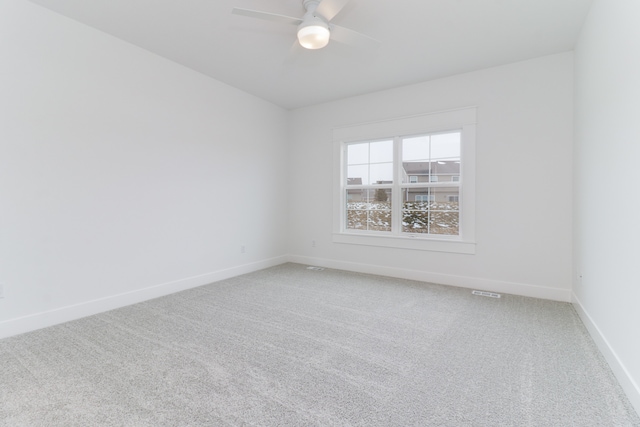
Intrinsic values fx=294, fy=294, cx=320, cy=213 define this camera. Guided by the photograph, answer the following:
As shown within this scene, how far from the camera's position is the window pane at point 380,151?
14.3 ft

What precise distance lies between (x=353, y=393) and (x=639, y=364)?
147 cm

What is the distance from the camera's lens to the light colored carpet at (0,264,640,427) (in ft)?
4.86

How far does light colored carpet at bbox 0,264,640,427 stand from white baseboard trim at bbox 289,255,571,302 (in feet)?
0.77

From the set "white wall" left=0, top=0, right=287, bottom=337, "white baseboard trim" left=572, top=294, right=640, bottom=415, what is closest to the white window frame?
"white baseboard trim" left=572, top=294, right=640, bottom=415

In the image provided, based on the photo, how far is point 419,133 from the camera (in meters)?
4.03

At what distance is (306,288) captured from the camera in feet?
12.0

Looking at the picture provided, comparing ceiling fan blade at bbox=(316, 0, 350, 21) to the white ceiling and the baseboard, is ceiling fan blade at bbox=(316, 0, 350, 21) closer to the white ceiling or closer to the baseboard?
the white ceiling

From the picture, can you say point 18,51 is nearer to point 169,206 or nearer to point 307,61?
point 169,206

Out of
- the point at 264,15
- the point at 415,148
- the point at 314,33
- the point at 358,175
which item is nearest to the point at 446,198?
the point at 415,148

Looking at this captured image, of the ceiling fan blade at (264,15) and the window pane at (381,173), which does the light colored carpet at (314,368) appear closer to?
the window pane at (381,173)

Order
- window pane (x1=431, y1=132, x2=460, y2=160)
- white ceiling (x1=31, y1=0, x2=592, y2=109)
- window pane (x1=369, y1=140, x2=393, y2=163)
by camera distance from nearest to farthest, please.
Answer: white ceiling (x1=31, y1=0, x2=592, y2=109), window pane (x1=431, y1=132, x2=460, y2=160), window pane (x1=369, y1=140, x2=393, y2=163)

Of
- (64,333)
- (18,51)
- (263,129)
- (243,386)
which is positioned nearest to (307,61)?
(263,129)

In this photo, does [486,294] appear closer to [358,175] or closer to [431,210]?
[431,210]

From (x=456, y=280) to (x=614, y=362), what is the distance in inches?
76.6
